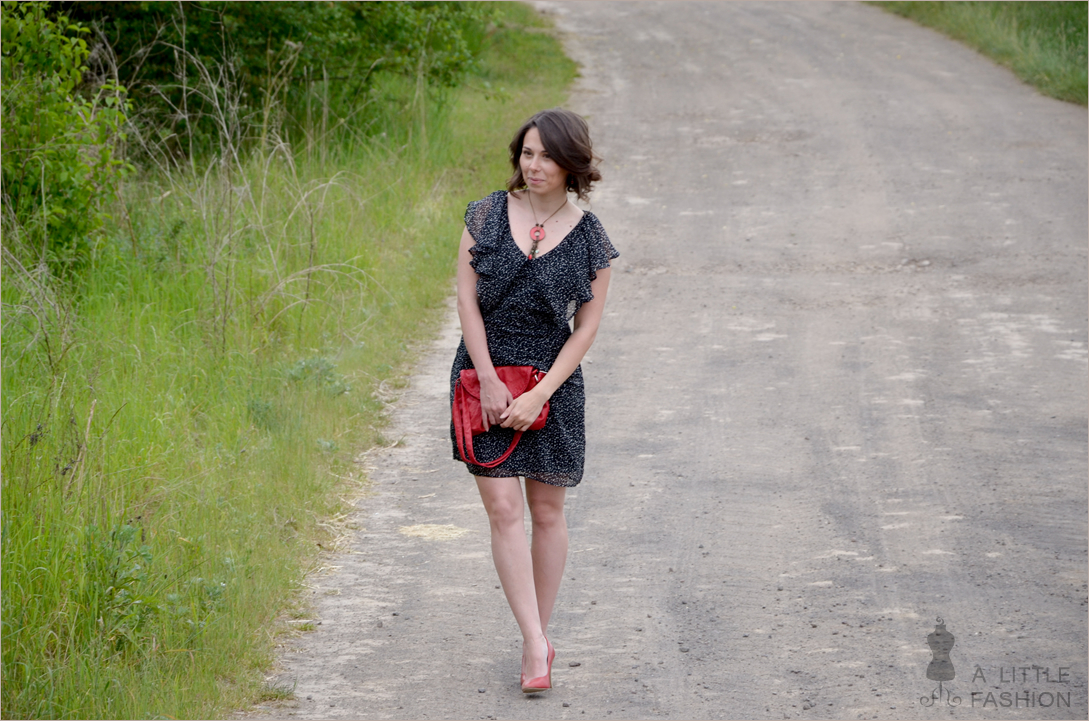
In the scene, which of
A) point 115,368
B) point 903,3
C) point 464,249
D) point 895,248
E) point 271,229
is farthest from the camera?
point 903,3

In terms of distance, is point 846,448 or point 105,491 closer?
point 105,491

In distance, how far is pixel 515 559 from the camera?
12.5ft

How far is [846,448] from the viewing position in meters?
6.30

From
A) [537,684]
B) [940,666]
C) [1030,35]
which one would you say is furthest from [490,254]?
[1030,35]

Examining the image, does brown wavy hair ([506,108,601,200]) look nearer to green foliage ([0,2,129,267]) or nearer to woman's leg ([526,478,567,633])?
woman's leg ([526,478,567,633])

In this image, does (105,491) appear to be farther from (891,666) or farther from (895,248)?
(895,248)

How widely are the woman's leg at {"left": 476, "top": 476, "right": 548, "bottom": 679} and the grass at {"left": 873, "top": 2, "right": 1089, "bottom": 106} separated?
1407 centimetres

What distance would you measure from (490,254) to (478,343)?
296 millimetres

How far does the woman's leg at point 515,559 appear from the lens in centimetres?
379

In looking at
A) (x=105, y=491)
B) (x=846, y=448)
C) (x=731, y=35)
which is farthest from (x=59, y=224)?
(x=731, y=35)

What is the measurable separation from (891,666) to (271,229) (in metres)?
5.81

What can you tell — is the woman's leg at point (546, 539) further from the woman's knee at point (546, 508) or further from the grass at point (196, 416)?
the grass at point (196, 416)

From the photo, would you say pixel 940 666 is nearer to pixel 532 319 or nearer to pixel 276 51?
pixel 532 319

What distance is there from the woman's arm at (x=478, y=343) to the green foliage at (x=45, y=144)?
4287mm
